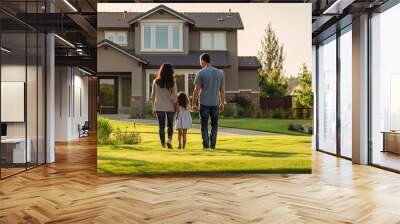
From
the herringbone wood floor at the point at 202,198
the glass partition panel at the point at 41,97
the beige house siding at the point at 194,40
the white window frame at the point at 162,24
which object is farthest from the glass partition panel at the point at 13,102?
the beige house siding at the point at 194,40

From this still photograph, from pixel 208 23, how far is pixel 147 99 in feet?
5.13

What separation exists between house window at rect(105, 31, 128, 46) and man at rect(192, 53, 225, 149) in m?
1.23

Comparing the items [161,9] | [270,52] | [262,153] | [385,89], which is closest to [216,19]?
[161,9]

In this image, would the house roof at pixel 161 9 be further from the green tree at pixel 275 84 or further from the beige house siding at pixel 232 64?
the green tree at pixel 275 84

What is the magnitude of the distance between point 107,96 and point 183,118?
1.23 metres

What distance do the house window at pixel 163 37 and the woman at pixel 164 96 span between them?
31 cm

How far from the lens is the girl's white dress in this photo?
7262 millimetres

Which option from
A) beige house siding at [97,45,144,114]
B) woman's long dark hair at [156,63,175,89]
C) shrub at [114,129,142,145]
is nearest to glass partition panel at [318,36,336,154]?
woman's long dark hair at [156,63,175,89]

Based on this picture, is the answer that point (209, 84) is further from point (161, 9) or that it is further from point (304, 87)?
point (304, 87)

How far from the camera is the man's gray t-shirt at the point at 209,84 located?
7348mm

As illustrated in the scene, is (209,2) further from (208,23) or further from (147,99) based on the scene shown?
(147,99)

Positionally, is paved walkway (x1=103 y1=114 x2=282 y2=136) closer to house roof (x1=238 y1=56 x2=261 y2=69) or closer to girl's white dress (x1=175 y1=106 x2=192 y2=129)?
girl's white dress (x1=175 y1=106 x2=192 y2=129)

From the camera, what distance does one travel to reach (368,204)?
495cm

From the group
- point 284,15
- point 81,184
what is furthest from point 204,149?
point 284,15
